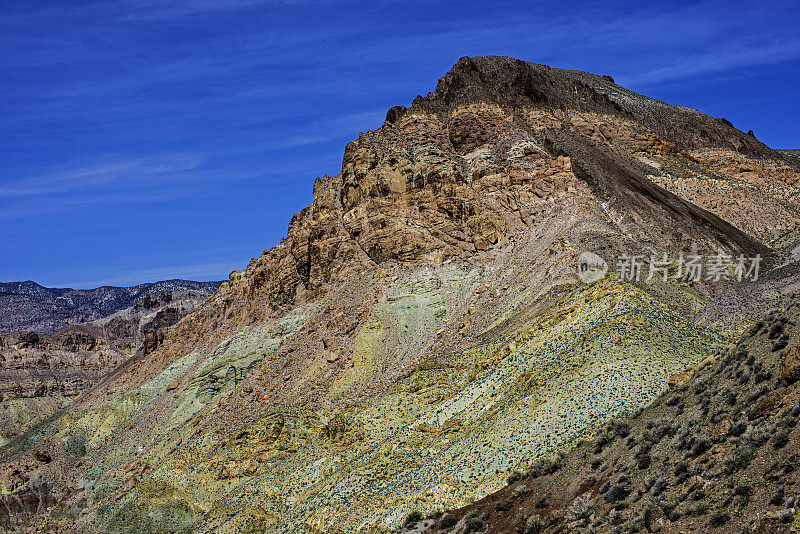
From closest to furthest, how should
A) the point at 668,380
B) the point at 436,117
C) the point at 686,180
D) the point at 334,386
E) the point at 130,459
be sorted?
the point at 668,380
the point at 334,386
the point at 130,459
the point at 436,117
the point at 686,180

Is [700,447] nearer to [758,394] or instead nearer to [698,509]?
[758,394]

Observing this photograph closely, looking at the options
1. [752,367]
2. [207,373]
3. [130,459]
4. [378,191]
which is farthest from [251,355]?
[752,367]

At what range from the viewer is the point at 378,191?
58.3 m

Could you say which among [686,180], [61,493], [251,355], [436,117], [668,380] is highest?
[436,117]

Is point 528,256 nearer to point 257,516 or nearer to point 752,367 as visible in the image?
point 257,516

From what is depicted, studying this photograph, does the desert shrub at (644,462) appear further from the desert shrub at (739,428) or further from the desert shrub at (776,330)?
the desert shrub at (776,330)

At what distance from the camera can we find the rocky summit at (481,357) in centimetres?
2206

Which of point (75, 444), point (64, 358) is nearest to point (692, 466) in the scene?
point (75, 444)

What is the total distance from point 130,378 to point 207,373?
19116 millimetres

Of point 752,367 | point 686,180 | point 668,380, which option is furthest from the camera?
point 686,180

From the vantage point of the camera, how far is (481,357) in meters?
40.3

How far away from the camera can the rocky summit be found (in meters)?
22.1

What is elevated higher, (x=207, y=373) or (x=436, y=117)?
(x=436, y=117)

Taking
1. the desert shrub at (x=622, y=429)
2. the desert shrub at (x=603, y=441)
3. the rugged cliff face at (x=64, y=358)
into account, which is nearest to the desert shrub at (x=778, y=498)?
the desert shrub at (x=622, y=429)
